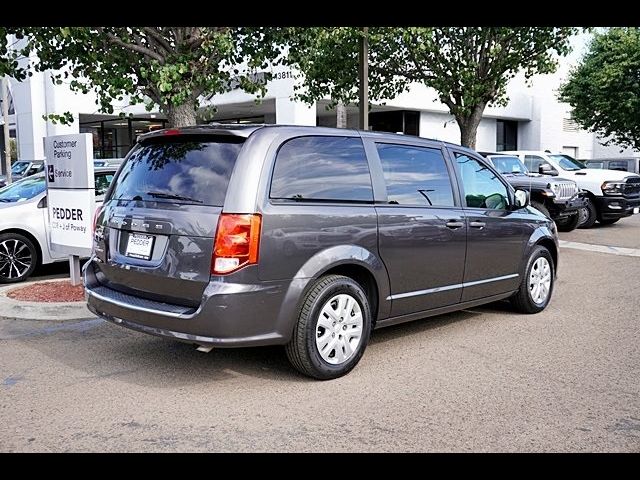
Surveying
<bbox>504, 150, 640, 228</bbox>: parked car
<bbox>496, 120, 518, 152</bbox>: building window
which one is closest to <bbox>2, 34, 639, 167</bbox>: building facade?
<bbox>496, 120, 518, 152</bbox>: building window

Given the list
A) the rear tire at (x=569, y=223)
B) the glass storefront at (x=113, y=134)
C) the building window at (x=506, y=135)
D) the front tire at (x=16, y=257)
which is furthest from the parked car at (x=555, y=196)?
the glass storefront at (x=113, y=134)

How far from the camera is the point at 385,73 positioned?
55.5ft

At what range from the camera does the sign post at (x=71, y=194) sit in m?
7.45

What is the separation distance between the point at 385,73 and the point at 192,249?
13.5 meters

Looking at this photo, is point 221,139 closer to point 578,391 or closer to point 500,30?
point 578,391

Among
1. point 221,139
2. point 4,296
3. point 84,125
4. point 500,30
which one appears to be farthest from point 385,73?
point 84,125

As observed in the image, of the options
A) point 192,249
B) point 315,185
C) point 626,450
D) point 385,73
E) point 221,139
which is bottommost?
point 626,450

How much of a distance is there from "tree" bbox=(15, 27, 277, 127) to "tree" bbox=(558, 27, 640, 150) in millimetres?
25295

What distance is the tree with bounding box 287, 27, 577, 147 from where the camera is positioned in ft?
50.2

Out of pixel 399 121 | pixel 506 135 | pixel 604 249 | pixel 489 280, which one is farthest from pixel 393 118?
pixel 489 280

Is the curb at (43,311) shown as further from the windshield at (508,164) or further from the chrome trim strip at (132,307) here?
the windshield at (508,164)

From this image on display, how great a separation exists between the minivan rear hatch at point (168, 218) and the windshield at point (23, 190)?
4.66m

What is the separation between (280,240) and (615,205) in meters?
12.8
